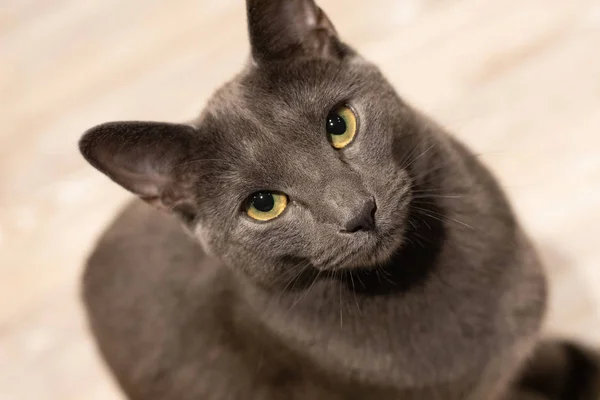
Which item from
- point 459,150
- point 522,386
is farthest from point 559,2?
point 522,386

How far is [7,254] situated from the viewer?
1.70 metres

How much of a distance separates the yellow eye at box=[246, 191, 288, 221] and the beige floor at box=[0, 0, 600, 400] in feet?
2.60

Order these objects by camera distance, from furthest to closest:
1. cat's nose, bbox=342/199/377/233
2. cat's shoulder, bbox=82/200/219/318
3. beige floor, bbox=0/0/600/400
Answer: beige floor, bbox=0/0/600/400 < cat's shoulder, bbox=82/200/219/318 < cat's nose, bbox=342/199/377/233

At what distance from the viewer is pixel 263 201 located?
87 centimetres

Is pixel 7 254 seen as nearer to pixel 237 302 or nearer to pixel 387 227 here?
pixel 237 302

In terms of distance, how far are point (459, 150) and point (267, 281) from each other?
37 cm

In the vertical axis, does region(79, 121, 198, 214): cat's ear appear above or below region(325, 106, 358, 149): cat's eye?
below

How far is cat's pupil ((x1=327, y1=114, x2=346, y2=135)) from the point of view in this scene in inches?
33.8

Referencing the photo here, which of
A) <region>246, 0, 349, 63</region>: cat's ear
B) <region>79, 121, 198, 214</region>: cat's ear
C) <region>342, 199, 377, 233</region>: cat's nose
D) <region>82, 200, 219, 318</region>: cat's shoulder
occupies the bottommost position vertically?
<region>82, 200, 219, 318</region>: cat's shoulder

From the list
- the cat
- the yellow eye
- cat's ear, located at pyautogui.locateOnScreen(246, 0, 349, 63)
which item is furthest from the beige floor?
the yellow eye

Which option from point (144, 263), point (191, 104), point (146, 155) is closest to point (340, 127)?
point (146, 155)

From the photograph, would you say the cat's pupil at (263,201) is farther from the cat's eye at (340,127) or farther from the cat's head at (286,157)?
the cat's eye at (340,127)

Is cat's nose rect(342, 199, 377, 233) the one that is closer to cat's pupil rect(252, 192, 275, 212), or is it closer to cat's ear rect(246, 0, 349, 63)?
cat's pupil rect(252, 192, 275, 212)

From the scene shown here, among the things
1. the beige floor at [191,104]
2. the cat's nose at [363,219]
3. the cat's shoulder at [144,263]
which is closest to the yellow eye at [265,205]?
the cat's nose at [363,219]
